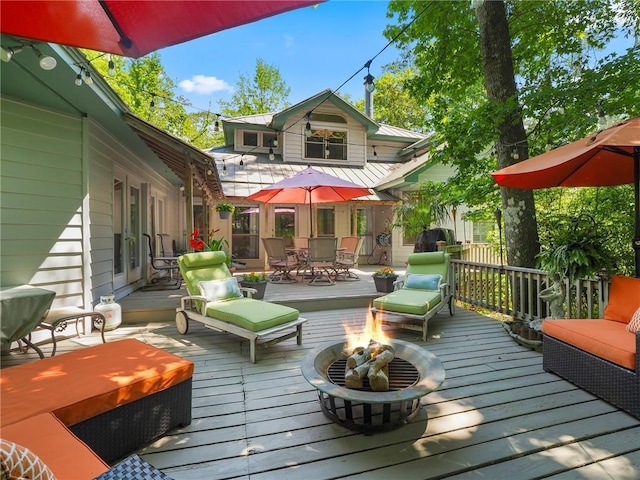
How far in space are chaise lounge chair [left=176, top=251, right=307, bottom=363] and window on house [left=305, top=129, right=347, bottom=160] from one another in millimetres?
8012

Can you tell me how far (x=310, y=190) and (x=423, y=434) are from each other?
5899 millimetres

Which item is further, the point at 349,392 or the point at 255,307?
the point at 255,307

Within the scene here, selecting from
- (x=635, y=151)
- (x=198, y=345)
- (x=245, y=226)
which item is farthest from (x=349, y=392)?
(x=245, y=226)

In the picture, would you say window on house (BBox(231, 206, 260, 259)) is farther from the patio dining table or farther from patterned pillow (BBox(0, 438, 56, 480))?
patterned pillow (BBox(0, 438, 56, 480))

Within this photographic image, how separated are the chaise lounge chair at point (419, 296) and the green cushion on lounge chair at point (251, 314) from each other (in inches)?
55.3

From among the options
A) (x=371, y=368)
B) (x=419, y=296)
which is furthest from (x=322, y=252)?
(x=371, y=368)

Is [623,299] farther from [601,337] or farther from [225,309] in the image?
[225,309]

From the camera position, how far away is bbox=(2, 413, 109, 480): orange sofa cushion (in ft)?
4.50

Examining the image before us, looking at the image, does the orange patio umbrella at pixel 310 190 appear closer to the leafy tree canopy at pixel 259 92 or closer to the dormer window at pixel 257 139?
the dormer window at pixel 257 139

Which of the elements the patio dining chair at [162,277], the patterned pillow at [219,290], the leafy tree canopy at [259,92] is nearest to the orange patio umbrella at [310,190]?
the patio dining chair at [162,277]

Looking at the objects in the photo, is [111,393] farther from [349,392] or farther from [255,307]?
[255,307]

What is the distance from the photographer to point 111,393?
1965mm

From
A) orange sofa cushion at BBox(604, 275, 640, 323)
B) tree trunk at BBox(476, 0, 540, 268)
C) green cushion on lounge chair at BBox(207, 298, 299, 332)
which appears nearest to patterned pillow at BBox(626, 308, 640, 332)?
orange sofa cushion at BBox(604, 275, 640, 323)

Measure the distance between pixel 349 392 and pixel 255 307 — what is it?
228 cm
